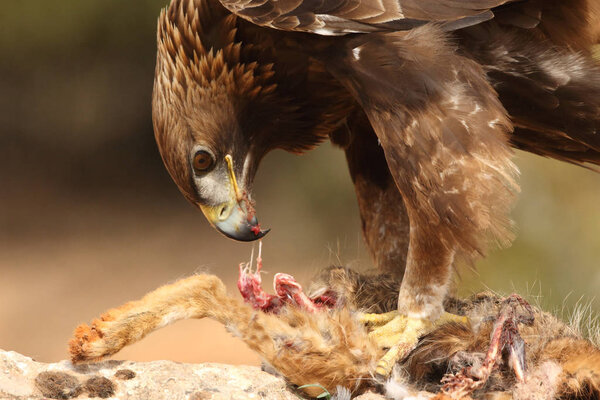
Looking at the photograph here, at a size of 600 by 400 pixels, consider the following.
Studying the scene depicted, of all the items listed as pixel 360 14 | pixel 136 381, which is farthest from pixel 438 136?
pixel 136 381

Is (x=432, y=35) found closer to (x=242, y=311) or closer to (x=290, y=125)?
(x=290, y=125)

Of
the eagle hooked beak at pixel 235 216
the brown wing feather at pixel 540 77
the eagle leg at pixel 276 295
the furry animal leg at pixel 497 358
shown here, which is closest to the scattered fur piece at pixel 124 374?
the eagle leg at pixel 276 295

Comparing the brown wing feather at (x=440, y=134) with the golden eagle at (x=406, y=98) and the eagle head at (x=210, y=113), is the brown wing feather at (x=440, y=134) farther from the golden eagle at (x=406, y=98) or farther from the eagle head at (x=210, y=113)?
the eagle head at (x=210, y=113)

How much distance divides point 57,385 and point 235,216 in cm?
63

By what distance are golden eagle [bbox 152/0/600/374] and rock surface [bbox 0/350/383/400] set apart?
1.05 feet

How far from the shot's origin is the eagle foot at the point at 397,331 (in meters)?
1.76

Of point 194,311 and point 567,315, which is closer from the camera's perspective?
point 194,311

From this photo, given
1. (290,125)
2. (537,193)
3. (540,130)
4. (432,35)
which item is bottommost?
(537,193)

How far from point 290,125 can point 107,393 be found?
0.89m

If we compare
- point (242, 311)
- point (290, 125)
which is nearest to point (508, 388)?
point (242, 311)

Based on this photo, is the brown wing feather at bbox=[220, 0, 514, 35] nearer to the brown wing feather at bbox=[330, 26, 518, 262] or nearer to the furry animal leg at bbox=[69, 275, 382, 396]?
the brown wing feather at bbox=[330, 26, 518, 262]

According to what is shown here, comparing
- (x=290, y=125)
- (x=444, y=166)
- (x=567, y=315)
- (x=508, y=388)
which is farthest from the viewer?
(x=290, y=125)

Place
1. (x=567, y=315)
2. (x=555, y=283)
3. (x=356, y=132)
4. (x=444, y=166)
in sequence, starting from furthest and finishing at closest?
1. (x=555, y=283)
2. (x=356, y=132)
3. (x=567, y=315)
4. (x=444, y=166)

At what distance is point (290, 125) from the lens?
6.89 feet
